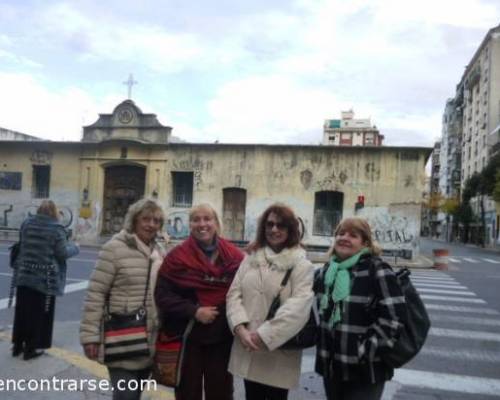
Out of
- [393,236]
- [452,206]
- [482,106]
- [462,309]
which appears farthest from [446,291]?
[482,106]

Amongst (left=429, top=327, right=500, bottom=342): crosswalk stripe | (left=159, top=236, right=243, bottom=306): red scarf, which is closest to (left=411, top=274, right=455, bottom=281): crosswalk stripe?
(left=429, top=327, right=500, bottom=342): crosswalk stripe

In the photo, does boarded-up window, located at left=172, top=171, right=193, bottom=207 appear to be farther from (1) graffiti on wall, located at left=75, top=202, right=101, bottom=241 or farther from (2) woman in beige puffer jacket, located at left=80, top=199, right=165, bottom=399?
(2) woman in beige puffer jacket, located at left=80, top=199, right=165, bottom=399

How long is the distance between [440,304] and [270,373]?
27.5 ft

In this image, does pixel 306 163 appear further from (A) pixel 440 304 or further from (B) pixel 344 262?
(B) pixel 344 262

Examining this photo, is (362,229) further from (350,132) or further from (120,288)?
(350,132)

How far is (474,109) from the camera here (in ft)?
209

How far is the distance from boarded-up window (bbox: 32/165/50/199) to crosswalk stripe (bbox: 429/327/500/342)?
2273 centimetres

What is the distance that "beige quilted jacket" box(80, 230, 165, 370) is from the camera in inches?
124

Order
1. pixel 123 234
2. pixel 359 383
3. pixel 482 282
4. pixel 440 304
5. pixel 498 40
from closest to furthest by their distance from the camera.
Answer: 1. pixel 359 383
2. pixel 123 234
3. pixel 440 304
4. pixel 482 282
5. pixel 498 40

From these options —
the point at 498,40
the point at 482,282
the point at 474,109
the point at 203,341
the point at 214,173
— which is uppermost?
the point at 498,40

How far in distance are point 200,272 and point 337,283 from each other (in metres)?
0.88

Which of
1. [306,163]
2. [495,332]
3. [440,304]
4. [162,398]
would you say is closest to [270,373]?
[162,398]

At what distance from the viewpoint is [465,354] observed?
6.54m

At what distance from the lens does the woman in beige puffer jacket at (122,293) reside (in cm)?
315
